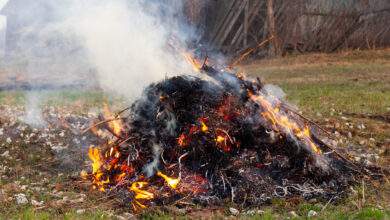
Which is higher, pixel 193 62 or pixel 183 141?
pixel 193 62

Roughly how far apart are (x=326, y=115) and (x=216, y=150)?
4704 mm

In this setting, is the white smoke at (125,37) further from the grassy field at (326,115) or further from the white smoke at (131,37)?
the grassy field at (326,115)

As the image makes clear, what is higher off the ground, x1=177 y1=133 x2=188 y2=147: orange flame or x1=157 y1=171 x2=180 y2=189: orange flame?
x1=177 y1=133 x2=188 y2=147: orange flame

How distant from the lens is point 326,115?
10727mm

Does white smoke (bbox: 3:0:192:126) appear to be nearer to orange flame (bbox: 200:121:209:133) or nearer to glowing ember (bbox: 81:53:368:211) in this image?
glowing ember (bbox: 81:53:368:211)

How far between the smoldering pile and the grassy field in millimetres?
388

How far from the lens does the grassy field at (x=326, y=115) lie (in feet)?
18.7

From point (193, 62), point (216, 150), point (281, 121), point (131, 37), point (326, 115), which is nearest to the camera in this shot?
point (216, 150)

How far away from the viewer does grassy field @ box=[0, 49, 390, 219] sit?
5.71 meters

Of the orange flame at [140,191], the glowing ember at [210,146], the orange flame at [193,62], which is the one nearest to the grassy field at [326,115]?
the orange flame at [140,191]

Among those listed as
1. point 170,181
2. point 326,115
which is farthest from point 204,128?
point 326,115

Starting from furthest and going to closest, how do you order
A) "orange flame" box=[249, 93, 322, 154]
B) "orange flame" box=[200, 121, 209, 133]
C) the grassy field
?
"orange flame" box=[249, 93, 322, 154], "orange flame" box=[200, 121, 209, 133], the grassy field

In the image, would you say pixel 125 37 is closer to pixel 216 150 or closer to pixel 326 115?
pixel 216 150

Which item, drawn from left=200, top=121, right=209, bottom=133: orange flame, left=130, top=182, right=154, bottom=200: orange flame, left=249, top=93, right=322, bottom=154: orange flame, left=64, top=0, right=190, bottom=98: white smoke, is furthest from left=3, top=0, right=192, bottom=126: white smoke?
left=130, top=182, right=154, bottom=200: orange flame
